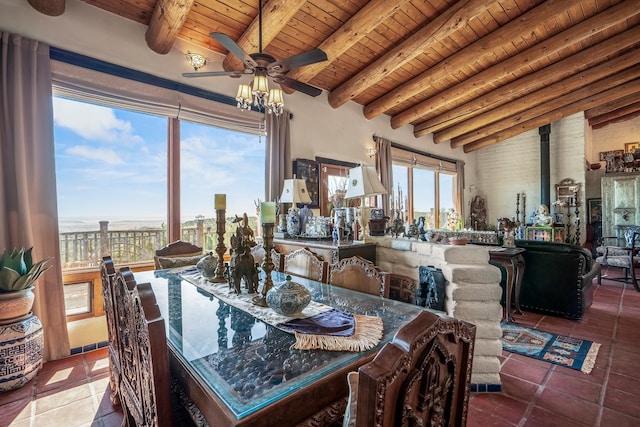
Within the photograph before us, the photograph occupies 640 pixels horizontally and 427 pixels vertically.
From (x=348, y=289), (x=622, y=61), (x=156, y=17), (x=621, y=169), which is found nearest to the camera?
(x=348, y=289)

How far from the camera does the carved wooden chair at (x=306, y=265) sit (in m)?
1.88

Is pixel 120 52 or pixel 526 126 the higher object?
pixel 526 126

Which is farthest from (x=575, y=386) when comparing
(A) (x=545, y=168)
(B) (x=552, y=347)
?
(A) (x=545, y=168)

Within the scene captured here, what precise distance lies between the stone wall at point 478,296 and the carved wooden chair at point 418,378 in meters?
1.25

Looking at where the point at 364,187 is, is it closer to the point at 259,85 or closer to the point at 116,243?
the point at 259,85

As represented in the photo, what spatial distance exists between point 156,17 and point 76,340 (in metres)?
2.89

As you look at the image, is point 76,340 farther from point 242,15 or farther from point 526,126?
point 526,126

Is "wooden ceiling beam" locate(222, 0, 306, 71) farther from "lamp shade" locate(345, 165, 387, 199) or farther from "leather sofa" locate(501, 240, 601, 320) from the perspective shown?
"leather sofa" locate(501, 240, 601, 320)

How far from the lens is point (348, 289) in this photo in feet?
5.59

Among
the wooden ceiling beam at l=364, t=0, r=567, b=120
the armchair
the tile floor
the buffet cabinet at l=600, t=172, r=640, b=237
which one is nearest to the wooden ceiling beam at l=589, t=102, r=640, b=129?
the buffet cabinet at l=600, t=172, r=640, b=237

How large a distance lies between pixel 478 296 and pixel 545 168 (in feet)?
23.2

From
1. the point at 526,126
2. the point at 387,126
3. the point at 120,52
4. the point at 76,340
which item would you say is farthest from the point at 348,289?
the point at 526,126

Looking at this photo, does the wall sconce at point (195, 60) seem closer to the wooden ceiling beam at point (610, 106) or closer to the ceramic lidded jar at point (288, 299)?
the ceramic lidded jar at point (288, 299)

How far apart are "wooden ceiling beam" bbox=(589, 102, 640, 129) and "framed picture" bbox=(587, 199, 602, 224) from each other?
2.00 m
